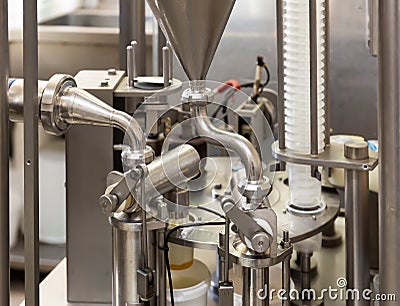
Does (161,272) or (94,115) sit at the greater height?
(94,115)

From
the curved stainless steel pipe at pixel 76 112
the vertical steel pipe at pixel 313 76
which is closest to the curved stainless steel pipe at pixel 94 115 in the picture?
the curved stainless steel pipe at pixel 76 112

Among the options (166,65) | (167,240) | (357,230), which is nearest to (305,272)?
(357,230)

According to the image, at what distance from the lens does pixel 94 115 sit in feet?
2.62

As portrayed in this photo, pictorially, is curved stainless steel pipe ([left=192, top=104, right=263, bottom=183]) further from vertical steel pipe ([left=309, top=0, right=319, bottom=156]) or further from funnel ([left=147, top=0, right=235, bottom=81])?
vertical steel pipe ([left=309, top=0, right=319, bottom=156])

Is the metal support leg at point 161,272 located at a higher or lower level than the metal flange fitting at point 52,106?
lower

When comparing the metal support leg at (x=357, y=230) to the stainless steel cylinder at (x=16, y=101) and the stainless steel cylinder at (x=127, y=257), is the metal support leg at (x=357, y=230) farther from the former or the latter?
the stainless steel cylinder at (x=16, y=101)

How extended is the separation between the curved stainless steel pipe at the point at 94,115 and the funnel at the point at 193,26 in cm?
9

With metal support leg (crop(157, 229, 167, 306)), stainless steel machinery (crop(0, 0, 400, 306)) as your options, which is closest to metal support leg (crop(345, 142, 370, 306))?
stainless steel machinery (crop(0, 0, 400, 306))

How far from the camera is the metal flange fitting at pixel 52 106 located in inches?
31.6

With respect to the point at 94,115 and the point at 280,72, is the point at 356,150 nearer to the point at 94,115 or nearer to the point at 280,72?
the point at 280,72

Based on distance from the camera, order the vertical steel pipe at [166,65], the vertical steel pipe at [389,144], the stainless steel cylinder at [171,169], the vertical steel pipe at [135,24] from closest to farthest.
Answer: the vertical steel pipe at [389,144]
the stainless steel cylinder at [171,169]
the vertical steel pipe at [166,65]
the vertical steel pipe at [135,24]

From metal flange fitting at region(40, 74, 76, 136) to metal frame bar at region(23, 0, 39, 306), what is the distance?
0.7 inches

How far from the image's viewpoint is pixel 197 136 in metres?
0.75

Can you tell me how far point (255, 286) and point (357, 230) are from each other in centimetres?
21
